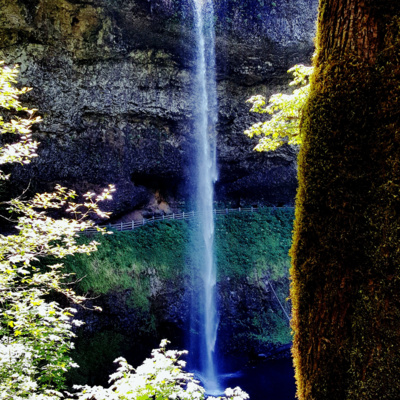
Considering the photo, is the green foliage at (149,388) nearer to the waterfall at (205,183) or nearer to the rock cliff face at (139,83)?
the waterfall at (205,183)

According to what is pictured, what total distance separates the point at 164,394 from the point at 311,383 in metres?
2.08

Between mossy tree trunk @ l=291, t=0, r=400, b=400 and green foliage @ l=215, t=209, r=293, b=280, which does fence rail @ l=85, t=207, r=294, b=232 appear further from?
mossy tree trunk @ l=291, t=0, r=400, b=400

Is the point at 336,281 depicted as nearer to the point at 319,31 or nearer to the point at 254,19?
the point at 319,31

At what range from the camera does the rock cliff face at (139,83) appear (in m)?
13.1

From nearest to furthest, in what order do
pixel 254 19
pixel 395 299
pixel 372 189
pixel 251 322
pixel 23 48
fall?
pixel 395 299, pixel 372 189, pixel 23 48, pixel 251 322, pixel 254 19

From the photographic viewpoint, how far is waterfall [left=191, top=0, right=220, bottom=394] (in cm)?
1331

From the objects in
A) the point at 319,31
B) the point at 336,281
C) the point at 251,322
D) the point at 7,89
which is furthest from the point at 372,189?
the point at 251,322

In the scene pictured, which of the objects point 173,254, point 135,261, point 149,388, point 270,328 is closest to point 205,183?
point 173,254

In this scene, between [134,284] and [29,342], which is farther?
[134,284]

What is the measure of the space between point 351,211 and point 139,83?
14.8m

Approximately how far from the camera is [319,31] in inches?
93.5

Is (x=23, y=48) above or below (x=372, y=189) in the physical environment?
above

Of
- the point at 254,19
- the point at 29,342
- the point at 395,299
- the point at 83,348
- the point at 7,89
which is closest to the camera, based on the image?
the point at 395,299

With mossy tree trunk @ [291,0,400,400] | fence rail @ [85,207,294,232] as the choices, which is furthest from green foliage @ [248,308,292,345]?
mossy tree trunk @ [291,0,400,400]
